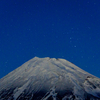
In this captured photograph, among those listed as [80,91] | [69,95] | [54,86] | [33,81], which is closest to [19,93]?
[33,81]

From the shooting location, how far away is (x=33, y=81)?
9492 millimetres

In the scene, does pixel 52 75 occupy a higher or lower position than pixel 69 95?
higher

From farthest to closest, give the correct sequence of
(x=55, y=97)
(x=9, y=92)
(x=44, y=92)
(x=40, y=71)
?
(x=40, y=71) → (x=9, y=92) → (x=44, y=92) → (x=55, y=97)

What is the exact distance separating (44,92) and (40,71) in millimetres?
2894

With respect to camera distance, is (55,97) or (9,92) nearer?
(55,97)

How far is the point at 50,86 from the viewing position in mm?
8617

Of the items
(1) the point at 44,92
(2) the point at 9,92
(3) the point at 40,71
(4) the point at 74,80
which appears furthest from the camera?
(3) the point at 40,71

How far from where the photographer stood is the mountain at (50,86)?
790cm

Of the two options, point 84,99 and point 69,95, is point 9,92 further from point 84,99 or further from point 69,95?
point 84,99

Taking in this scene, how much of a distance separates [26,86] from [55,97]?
2.52 meters

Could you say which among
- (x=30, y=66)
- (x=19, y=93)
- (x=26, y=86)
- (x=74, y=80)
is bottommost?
(x=19, y=93)

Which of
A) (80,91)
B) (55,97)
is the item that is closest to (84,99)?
(80,91)

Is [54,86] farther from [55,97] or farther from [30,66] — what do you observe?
A: [30,66]

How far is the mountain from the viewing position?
7.90 meters
